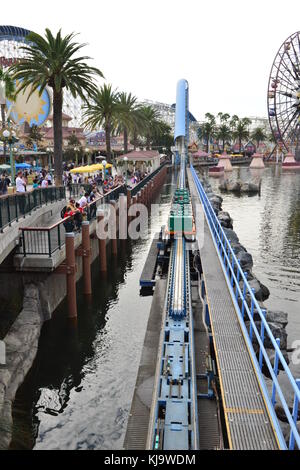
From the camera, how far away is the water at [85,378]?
459 inches

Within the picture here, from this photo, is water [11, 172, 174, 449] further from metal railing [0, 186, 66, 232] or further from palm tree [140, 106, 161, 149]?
palm tree [140, 106, 161, 149]

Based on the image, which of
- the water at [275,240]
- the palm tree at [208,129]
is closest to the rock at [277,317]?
the water at [275,240]

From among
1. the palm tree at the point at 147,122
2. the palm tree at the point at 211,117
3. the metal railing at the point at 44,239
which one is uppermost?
the palm tree at the point at 211,117

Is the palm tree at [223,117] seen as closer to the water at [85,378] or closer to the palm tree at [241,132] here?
the palm tree at [241,132]

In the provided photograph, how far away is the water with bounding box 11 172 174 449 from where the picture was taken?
38.3ft

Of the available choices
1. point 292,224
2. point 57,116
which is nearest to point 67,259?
point 57,116

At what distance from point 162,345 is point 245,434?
432cm

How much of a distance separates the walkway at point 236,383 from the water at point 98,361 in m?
2.55

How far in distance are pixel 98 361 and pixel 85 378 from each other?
1.11 metres

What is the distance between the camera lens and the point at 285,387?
36.8ft

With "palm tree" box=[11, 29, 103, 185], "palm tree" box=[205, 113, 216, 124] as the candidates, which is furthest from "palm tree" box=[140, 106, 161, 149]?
"palm tree" box=[205, 113, 216, 124]

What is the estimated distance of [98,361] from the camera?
50.9 ft

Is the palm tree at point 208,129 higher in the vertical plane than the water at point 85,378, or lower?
higher

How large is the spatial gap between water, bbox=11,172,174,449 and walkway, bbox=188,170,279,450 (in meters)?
3.51
